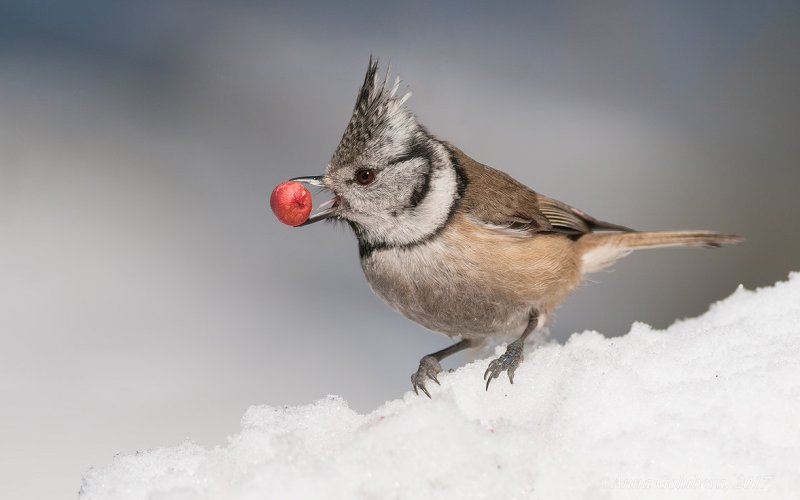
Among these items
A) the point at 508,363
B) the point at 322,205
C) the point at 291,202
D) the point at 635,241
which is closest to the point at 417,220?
the point at 322,205

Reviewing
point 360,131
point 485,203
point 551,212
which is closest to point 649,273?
point 551,212

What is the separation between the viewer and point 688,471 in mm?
1678

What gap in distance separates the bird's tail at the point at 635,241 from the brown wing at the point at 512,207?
70 millimetres

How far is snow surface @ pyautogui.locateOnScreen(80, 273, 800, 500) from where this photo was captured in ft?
5.32

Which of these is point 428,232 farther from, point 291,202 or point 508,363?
point 508,363

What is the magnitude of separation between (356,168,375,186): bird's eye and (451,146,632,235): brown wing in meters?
0.33

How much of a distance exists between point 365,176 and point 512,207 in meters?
0.58

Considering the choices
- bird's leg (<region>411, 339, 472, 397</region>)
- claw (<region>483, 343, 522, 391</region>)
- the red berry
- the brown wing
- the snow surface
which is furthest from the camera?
the brown wing

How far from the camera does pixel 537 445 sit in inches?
68.8

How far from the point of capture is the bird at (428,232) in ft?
9.02

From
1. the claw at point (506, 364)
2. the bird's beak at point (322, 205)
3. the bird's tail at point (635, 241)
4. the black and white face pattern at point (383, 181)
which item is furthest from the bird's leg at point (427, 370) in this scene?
the bird's tail at point (635, 241)

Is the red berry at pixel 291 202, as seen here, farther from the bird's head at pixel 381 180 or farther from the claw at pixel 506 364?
the claw at pixel 506 364

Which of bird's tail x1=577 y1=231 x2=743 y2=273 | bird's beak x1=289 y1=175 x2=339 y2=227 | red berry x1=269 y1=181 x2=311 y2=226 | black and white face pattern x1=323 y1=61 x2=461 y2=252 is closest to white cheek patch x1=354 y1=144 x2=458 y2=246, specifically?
black and white face pattern x1=323 y1=61 x2=461 y2=252

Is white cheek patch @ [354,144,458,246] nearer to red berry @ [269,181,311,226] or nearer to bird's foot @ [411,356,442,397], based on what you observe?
red berry @ [269,181,311,226]
